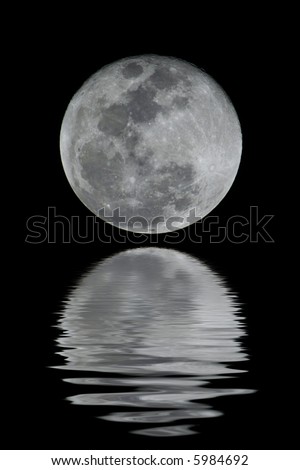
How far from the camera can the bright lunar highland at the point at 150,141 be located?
1027cm

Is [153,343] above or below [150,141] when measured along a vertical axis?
below

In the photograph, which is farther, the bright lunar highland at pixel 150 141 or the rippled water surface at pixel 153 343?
the bright lunar highland at pixel 150 141

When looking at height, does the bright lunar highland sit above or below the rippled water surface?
above

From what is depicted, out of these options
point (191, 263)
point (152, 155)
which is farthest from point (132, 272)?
point (152, 155)

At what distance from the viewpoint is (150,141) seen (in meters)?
10.2

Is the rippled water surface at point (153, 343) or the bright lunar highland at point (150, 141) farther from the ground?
the bright lunar highland at point (150, 141)

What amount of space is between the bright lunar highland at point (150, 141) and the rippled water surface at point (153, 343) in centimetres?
199

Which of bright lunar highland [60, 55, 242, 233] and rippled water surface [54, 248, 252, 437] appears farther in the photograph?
bright lunar highland [60, 55, 242, 233]

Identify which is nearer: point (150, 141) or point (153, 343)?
point (153, 343)

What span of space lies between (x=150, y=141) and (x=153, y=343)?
5.18 metres

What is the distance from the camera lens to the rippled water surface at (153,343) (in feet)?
14.8

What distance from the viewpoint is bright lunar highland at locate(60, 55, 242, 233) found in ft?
33.7

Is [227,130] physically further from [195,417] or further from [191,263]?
[195,417]

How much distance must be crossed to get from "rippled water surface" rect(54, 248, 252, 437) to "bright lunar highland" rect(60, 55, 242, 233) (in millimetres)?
1990
